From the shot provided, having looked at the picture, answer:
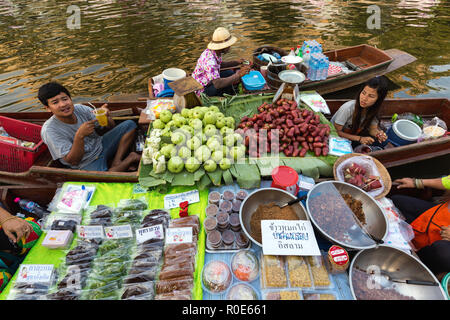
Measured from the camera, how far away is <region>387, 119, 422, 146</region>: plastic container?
400cm

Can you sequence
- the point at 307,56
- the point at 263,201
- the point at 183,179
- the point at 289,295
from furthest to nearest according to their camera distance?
the point at 307,56
the point at 183,179
the point at 263,201
the point at 289,295

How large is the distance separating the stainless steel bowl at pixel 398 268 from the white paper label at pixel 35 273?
9.97ft

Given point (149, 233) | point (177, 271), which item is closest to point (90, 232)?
point (149, 233)

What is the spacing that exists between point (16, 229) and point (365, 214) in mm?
4275

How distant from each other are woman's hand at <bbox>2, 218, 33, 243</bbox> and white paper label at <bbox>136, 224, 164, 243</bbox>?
1.41 m

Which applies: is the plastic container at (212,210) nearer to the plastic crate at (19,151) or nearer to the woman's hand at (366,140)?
the woman's hand at (366,140)

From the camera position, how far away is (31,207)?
3.31 m

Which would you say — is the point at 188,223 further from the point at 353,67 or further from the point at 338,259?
the point at 353,67

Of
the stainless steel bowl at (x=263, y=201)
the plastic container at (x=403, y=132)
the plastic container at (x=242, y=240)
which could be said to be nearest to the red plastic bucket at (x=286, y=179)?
the stainless steel bowl at (x=263, y=201)

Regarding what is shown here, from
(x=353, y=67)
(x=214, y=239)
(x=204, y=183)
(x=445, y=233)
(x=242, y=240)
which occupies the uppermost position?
(x=353, y=67)

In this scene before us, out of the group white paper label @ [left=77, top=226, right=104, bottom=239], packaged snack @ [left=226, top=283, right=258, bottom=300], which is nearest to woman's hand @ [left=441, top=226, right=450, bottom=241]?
packaged snack @ [left=226, top=283, right=258, bottom=300]

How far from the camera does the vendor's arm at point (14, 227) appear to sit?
102 inches
